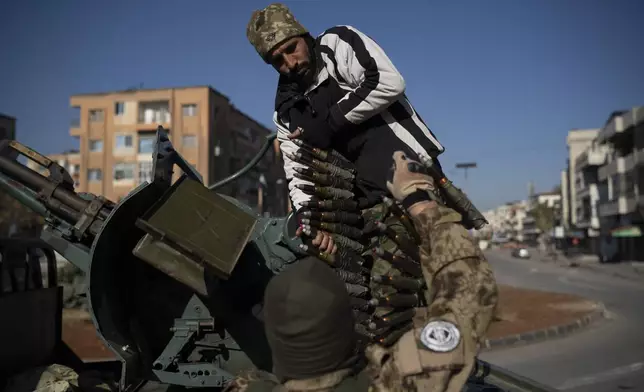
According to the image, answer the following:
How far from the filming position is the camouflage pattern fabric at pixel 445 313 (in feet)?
5.44

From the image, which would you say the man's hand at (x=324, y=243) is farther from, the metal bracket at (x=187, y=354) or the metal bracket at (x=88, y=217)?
the metal bracket at (x=88, y=217)

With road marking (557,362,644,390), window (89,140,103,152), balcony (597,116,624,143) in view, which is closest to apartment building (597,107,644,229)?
balcony (597,116,624,143)

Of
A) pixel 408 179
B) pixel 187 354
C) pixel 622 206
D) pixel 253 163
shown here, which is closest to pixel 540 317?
pixel 253 163

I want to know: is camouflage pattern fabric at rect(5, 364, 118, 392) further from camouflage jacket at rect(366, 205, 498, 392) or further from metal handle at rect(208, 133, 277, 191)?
camouflage jacket at rect(366, 205, 498, 392)

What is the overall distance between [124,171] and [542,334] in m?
41.4

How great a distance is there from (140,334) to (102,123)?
49.2 metres

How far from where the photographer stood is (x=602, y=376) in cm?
852

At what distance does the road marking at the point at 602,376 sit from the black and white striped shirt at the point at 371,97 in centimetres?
653

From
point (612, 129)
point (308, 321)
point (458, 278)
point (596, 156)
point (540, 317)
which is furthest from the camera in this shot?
point (596, 156)

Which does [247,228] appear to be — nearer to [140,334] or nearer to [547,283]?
[140,334]

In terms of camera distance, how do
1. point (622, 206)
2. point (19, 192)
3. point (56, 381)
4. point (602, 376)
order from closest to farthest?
point (56, 381) < point (19, 192) < point (602, 376) < point (622, 206)

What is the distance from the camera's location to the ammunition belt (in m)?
2.46

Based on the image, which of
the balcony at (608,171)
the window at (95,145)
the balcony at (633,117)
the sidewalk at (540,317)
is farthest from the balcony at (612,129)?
the window at (95,145)

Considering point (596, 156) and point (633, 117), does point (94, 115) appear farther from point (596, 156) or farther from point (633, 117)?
point (596, 156)
